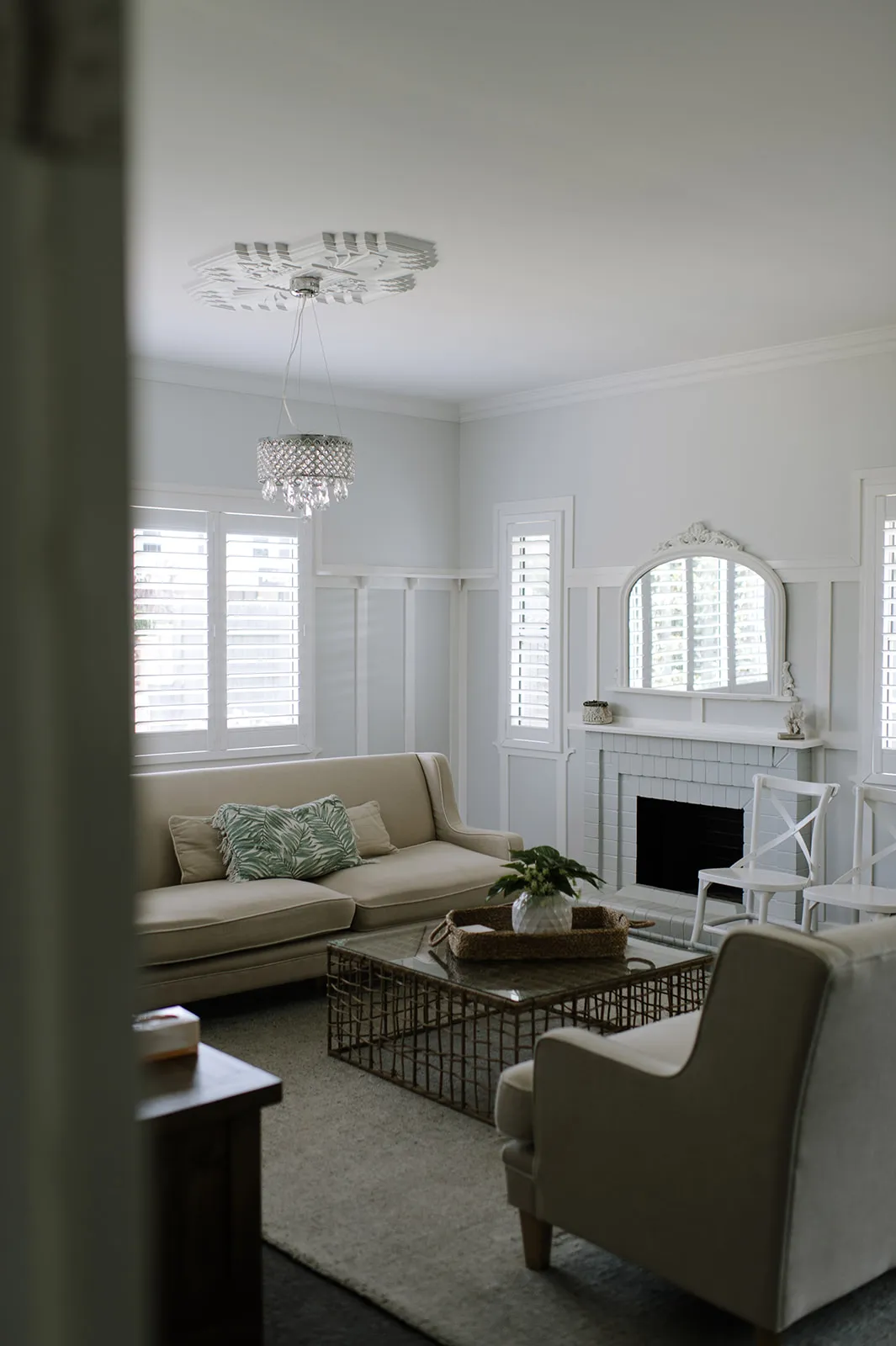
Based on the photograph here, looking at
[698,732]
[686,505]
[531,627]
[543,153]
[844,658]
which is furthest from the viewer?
[531,627]

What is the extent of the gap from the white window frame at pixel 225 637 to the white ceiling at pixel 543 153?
1040 mm

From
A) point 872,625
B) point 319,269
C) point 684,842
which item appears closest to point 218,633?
point 319,269

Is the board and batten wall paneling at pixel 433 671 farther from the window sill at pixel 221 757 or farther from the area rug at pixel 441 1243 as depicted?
the area rug at pixel 441 1243

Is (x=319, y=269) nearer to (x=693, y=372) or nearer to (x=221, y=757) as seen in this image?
(x=693, y=372)

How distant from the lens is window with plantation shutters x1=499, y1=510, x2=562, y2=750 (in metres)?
6.74

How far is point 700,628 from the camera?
19.7 ft

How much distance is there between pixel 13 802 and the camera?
240 mm

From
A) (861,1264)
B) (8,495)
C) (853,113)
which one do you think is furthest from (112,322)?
(853,113)

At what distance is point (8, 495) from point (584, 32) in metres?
2.78

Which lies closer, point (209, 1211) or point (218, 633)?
point (209, 1211)

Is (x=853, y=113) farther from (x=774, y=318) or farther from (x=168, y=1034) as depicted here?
(x=168, y=1034)

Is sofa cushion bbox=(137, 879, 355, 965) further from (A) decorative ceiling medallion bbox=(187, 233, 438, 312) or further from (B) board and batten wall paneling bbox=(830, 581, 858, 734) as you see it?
(B) board and batten wall paneling bbox=(830, 581, 858, 734)

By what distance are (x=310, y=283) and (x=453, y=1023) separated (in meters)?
2.65

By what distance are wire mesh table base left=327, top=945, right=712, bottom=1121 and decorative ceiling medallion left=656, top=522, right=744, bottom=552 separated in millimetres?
2363
